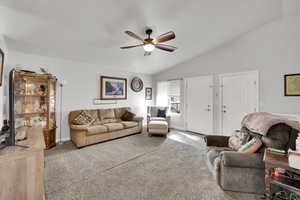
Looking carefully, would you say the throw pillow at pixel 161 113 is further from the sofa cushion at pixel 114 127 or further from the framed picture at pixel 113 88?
the sofa cushion at pixel 114 127

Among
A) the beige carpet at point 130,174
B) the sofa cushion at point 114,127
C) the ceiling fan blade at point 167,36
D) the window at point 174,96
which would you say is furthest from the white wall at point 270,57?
the sofa cushion at point 114,127

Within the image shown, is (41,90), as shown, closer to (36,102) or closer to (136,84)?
(36,102)

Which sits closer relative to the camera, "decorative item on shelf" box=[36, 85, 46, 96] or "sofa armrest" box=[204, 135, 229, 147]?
"sofa armrest" box=[204, 135, 229, 147]

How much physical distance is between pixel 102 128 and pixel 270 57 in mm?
4714

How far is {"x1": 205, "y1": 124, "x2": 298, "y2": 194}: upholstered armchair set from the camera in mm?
1736

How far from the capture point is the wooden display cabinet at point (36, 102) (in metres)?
3.08

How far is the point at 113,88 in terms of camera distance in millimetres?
4961

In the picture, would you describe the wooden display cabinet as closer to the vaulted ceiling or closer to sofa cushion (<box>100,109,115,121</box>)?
the vaulted ceiling

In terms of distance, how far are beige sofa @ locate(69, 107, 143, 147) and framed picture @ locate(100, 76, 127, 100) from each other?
490 millimetres

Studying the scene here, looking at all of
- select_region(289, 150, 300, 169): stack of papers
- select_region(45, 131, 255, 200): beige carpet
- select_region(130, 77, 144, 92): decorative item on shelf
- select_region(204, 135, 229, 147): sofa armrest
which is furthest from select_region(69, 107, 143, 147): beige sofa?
select_region(289, 150, 300, 169): stack of papers

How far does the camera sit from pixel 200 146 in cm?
360

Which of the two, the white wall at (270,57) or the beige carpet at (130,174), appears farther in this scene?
the white wall at (270,57)

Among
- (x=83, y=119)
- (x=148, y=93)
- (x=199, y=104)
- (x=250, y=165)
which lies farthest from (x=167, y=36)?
(x=148, y=93)

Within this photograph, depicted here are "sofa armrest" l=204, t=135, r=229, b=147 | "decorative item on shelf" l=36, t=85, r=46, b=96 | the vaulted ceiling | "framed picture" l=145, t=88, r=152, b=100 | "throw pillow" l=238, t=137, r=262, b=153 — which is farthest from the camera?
"framed picture" l=145, t=88, r=152, b=100
